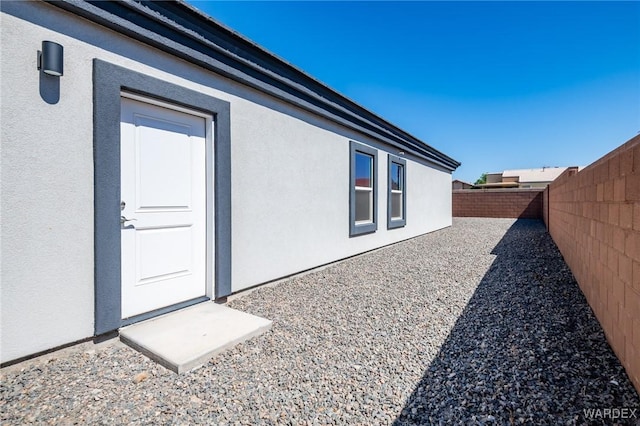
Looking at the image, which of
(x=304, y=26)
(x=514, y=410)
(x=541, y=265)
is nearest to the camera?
(x=514, y=410)

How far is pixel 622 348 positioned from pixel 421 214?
28.7ft

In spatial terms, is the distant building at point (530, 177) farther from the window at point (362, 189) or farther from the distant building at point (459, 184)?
the window at point (362, 189)

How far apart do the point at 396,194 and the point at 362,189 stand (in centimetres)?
231

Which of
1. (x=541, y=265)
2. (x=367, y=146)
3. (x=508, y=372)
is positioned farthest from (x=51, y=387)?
(x=541, y=265)

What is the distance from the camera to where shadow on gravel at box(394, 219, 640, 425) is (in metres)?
1.81

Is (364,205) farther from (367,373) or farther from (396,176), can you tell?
(367,373)

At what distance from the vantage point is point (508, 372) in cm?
223

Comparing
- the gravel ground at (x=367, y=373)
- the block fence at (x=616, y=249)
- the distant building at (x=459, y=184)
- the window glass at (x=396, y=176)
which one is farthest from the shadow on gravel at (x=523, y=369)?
the distant building at (x=459, y=184)

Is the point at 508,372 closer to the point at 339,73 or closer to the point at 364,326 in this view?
the point at 364,326

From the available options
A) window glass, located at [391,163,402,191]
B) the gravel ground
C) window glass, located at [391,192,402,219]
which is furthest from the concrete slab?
window glass, located at [391,163,402,191]

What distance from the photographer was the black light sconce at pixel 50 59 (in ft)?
7.74

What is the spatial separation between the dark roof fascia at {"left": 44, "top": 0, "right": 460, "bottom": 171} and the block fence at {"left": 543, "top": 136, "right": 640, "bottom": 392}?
161 inches

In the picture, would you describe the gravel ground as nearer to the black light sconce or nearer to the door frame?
the door frame

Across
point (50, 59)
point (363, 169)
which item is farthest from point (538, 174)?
point (50, 59)
